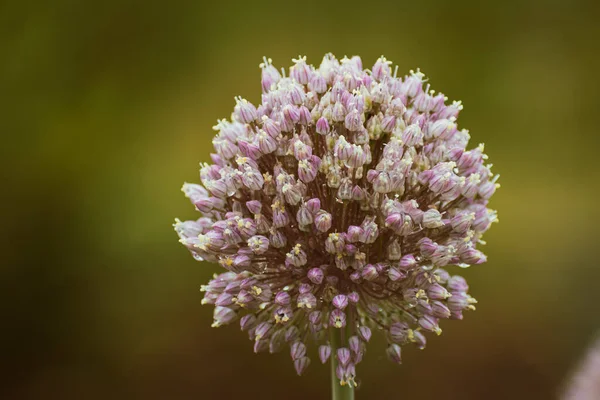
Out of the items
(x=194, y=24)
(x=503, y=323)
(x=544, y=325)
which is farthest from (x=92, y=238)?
(x=544, y=325)

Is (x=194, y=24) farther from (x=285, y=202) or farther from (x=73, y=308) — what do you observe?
(x=285, y=202)

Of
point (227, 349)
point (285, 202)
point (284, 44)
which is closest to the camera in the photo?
point (285, 202)

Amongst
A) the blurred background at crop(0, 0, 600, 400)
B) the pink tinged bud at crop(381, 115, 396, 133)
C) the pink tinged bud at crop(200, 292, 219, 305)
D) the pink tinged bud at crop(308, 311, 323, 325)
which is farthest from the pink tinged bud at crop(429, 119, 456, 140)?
the blurred background at crop(0, 0, 600, 400)

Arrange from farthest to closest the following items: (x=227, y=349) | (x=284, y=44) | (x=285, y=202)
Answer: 1. (x=284, y=44)
2. (x=227, y=349)
3. (x=285, y=202)

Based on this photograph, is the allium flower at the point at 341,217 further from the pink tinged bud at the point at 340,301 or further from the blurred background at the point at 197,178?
the blurred background at the point at 197,178

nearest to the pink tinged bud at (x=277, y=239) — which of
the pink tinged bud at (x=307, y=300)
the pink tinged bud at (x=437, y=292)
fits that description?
the pink tinged bud at (x=307, y=300)

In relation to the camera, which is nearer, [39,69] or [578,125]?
[39,69]

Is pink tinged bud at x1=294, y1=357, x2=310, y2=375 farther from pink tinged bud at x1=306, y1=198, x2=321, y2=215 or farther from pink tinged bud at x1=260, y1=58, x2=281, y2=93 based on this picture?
pink tinged bud at x1=260, y1=58, x2=281, y2=93
